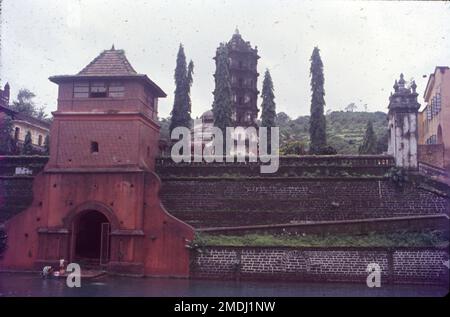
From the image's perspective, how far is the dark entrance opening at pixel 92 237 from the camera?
Result: 1920 centimetres

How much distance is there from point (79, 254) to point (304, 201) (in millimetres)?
9976

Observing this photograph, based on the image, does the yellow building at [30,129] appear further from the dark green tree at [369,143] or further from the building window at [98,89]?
the dark green tree at [369,143]

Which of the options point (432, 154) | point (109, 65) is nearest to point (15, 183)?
point (109, 65)

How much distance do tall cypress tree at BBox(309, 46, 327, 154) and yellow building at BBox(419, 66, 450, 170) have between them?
6919 millimetres

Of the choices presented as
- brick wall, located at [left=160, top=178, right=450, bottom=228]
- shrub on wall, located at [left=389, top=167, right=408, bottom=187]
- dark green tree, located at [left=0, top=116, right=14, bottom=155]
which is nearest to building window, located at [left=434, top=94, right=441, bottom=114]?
shrub on wall, located at [left=389, top=167, right=408, bottom=187]

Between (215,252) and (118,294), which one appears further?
(215,252)

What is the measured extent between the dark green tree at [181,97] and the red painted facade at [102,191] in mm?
14407

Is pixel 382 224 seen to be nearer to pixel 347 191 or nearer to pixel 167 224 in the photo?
pixel 347 191

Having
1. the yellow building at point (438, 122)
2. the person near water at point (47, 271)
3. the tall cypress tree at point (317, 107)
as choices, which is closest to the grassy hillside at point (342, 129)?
A: the yellow building at point (438, 122)

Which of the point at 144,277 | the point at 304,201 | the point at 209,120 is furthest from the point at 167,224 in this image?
the point at 209,120

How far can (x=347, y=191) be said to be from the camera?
19.2m

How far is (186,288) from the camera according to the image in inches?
593

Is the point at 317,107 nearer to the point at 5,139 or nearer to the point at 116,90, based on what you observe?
the point at 116,90

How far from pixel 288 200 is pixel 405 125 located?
19.5ft
